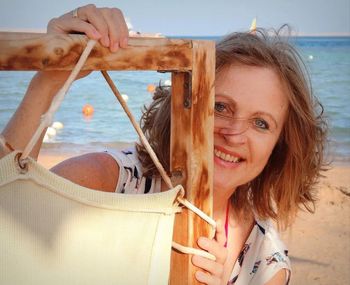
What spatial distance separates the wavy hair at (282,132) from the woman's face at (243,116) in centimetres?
4

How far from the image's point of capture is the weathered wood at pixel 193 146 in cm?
110

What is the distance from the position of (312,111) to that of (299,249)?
2.97m

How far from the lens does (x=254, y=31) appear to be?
206 cm

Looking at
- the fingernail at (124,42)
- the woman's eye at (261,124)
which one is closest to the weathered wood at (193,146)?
the fingernail at (124,42)

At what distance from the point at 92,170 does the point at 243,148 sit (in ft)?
1.58

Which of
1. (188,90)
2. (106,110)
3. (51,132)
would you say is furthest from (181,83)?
(106,110)

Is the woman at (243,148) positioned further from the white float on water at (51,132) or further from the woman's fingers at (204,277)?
the white float on water at (51,132)

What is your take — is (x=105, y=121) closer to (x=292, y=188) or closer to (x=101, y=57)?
(x=292, y=188)

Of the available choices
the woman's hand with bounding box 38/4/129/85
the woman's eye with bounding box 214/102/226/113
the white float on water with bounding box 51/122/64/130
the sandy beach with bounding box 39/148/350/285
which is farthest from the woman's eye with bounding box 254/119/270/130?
the white float on water with bounding box 51/122/64/130

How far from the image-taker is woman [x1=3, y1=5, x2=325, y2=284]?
118 cm

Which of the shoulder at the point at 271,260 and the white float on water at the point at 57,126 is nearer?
the shoulder at the point at 271,260

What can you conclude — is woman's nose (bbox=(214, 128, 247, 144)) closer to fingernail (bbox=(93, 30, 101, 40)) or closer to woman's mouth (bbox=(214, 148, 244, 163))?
woman's mouth (bbox=(214, 148, 244, 163))

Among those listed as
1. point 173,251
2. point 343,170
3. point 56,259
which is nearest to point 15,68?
point 56,259

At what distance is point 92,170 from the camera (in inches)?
62.3
